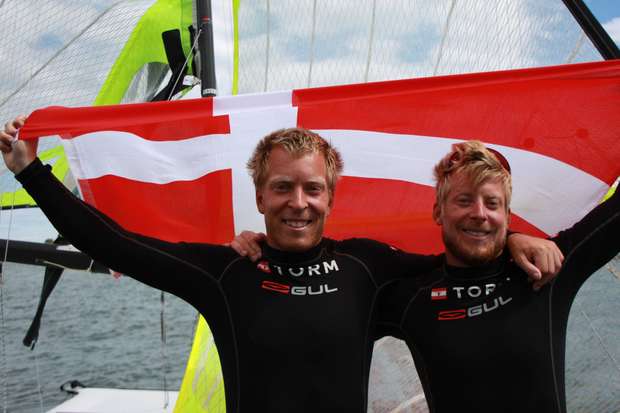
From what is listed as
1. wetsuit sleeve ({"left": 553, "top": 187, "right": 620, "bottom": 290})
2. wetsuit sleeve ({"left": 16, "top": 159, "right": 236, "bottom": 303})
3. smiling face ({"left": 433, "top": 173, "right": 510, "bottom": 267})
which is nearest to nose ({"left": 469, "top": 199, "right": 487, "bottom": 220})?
smiling face ({"left": 433, "top": 173, "right": 510, "bottom": 267})

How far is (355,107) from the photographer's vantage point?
200 centimetres

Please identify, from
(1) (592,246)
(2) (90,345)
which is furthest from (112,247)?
(2) (90,345)

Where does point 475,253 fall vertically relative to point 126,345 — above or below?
above

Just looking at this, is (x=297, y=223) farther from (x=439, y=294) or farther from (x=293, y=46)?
(x=293, y=46)

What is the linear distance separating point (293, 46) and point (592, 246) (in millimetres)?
2225

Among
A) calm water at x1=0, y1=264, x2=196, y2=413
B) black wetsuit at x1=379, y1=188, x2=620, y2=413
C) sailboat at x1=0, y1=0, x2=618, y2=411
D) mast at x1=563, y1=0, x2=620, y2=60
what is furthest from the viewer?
calm water at x1=0, y1=264, x2=196, y2=413

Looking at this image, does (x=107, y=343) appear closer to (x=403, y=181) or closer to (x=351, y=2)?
(x=351, y=2)

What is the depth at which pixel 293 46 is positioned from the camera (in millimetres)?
3309

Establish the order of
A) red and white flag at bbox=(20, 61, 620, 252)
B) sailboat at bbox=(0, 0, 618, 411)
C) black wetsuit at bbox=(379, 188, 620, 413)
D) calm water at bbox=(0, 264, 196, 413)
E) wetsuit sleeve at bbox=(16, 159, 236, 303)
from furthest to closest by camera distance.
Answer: calm water at bbox=(0, 264, 196, 413) < sailboat at bbox=(0, 0, 618, 411) < red and white flag at bbox=(20, 61, 620, 252) < wetsuit sleeve at bbox=(16, 159, 236, 303) < black wetsuit at bbox=(379, 188, 620, 413)

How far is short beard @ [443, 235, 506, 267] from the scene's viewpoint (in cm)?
147

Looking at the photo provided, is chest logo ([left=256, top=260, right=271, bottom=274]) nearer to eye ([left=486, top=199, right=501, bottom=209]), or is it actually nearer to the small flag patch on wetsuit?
the small flag patch on wetsuit

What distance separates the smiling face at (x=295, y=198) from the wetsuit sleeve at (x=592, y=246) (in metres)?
0.67

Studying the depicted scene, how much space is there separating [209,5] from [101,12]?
68 centimetres

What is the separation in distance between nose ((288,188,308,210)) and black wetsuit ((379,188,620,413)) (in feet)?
1.23
